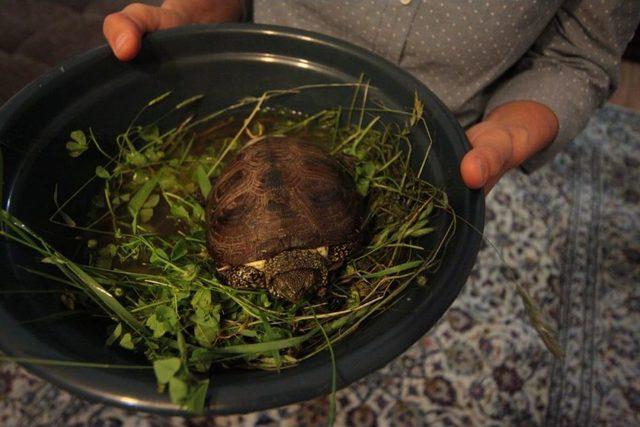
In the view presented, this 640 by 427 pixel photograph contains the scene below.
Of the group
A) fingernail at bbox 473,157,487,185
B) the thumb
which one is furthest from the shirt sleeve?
the thumb

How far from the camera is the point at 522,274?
1.16m

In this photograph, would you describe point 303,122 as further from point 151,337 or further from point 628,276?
point 628,276

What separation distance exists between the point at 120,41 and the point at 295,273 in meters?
0.42

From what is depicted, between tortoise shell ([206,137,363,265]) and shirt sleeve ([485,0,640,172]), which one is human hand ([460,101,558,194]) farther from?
tortoise shell ([206,137,363,265])

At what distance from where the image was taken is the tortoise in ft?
2.03

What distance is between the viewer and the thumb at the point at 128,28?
26.9 inches

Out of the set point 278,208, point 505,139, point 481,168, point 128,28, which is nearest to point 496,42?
point 505,139

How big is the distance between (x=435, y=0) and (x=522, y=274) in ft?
2.33

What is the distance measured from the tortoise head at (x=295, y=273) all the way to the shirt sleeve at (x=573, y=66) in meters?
0.47

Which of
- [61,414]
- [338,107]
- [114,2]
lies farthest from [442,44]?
[61,414]

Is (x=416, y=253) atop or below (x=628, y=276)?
atop

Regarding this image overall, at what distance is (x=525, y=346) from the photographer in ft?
3.44

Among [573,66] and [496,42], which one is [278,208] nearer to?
[496,42]

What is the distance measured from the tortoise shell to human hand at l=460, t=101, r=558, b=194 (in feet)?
0.58
